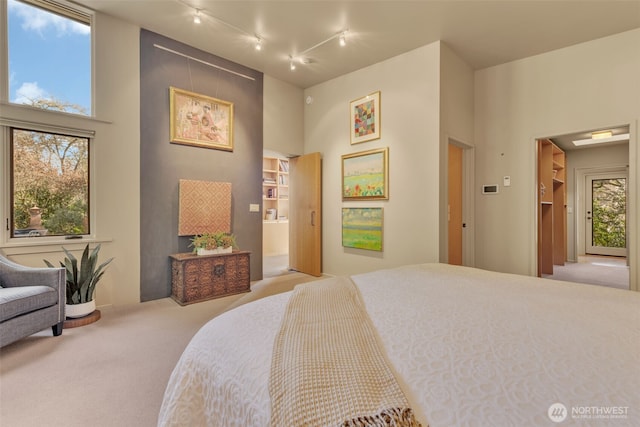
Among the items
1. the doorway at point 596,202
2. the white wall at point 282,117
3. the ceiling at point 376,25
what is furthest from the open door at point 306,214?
the doorway at point 596,202

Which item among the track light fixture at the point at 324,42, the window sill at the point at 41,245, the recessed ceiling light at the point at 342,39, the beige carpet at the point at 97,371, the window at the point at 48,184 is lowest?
the beige carpet at the point at 97,371

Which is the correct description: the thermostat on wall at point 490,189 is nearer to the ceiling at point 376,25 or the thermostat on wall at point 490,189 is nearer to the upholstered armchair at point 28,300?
the ceiling at point 376,25

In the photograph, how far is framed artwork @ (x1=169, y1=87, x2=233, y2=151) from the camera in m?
3.56

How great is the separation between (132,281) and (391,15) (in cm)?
396

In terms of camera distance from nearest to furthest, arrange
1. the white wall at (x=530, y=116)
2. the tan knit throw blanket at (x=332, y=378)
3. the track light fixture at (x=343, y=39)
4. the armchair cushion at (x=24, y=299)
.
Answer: the tan knit throw blanket at (x=332, y=378), the armchair cushion at (x=24, y=299), the white wall at (x=530, y=116), the track light fixture at (x=343, y=39)

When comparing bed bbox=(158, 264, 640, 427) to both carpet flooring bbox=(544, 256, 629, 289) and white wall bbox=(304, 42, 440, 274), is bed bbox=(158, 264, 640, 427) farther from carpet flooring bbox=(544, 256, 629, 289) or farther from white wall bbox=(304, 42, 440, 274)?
carpet flooring bbox=(544, 256, 629, 289)

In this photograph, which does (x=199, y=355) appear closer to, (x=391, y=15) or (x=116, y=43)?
(x=391, y=15)

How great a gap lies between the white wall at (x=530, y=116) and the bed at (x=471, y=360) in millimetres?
2647

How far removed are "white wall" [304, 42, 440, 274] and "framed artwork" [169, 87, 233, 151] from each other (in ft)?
4.98

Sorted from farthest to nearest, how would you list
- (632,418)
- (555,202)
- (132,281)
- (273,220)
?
(273,220) < (555,202) < (132,281) < (632,418)

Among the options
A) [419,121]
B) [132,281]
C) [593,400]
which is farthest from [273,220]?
[593,400]

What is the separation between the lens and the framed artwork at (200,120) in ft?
11.7

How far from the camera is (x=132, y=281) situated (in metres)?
3.26

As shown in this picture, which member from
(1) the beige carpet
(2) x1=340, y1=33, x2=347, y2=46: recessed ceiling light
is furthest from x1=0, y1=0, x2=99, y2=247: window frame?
(2) x1=340, y1=33, x2=347, y2=46: recessed ceiling light
